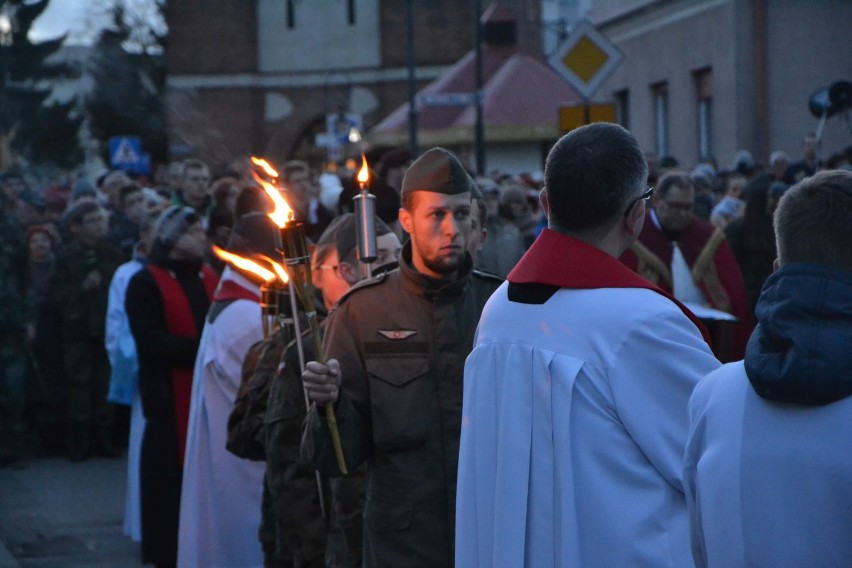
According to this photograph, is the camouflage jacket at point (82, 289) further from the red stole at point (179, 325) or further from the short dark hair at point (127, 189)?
the red stole at point (179, 325)

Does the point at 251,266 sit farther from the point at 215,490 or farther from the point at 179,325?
the point at 179,325

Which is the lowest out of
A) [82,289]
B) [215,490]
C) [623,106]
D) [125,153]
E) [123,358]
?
[215,490]

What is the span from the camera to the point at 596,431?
3566 mm

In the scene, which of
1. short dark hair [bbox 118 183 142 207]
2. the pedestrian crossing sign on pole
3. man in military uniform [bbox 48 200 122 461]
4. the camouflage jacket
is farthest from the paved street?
the pedestrian crossing sign on pole

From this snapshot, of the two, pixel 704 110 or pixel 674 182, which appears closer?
pixel 674 182

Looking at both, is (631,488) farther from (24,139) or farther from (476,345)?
(24,139)

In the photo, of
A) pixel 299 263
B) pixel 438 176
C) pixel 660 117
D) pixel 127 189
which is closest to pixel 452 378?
pixel 299 263

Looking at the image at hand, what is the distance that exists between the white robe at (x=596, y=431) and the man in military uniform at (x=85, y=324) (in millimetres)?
11043

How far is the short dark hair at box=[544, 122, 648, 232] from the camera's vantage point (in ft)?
12.1

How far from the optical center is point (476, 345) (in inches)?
156

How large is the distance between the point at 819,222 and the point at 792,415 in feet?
1.26

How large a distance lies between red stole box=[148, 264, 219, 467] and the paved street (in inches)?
49.2

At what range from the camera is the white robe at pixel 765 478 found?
313cm

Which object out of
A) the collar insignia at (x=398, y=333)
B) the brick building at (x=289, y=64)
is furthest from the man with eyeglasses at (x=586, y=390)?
the brick building at (x=289, y=64)
